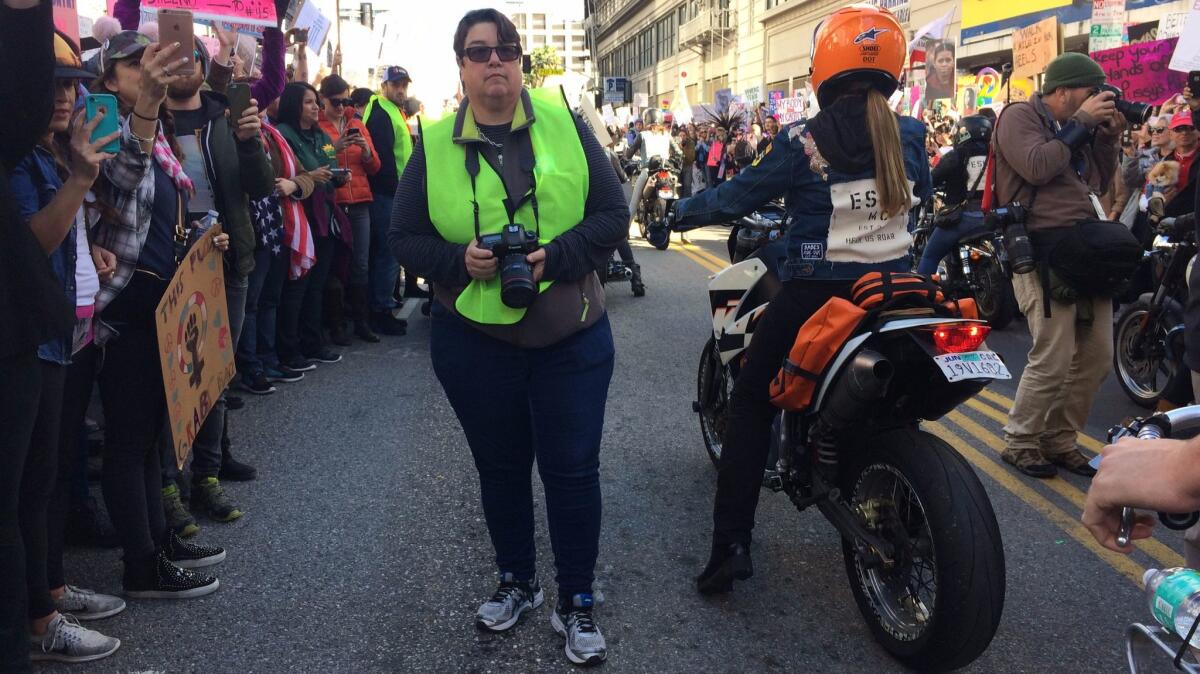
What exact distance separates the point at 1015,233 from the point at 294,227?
14.6 ft

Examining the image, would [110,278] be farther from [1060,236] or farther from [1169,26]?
[1169,26]

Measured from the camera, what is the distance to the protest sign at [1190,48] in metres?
7.17

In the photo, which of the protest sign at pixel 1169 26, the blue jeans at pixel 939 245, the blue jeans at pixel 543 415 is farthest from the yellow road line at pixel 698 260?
the blue jeans at pixel 543 415

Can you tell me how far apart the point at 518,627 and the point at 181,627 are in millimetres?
1143

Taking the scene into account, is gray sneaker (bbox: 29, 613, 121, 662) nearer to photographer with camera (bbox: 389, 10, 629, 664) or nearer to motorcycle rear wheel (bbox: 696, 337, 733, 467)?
photographer with camera (bbox: 389, 10, 629, 664)

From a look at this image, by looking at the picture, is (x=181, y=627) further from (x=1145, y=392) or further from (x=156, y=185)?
(x=1145, y=392)

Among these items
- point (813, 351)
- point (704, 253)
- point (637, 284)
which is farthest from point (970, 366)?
point (704, 253)

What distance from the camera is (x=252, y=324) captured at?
631cm

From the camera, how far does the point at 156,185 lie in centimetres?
348

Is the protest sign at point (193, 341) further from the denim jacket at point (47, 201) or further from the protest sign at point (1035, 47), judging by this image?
the protest sign at point (1035, 47)

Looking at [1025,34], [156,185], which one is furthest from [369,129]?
[1025,34]

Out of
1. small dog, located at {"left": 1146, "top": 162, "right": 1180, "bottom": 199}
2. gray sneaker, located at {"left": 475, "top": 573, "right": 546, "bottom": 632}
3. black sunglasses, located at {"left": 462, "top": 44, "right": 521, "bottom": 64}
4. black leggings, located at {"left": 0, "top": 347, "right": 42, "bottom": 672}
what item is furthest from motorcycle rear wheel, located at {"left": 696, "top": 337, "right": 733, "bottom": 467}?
small dog, located at {"left": 1146, "top": 162, "right": 1180, "bottom": 199}

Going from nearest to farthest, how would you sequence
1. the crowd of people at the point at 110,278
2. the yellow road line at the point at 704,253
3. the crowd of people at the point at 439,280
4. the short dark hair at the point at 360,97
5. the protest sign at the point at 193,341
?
the crowd of people at the point at 110,278 → the crowd of people at the point at 439,280 → the protest sign at the point at 193,341 → the short dark hair at the point at 360,97 → the yellow road line at the point at 704,253

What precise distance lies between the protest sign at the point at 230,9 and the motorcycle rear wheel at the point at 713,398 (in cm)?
314
